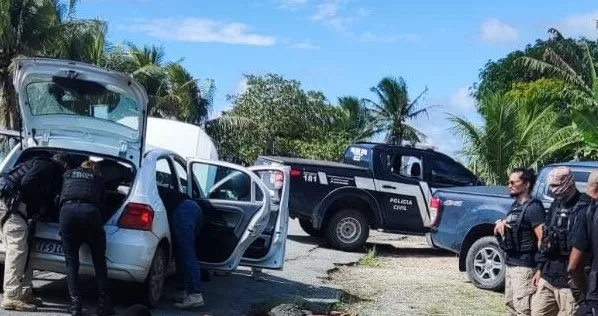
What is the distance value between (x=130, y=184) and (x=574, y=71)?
20369 millimetres

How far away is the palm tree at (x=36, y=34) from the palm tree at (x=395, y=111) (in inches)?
669

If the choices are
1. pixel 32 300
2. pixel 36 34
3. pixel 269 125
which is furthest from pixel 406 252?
pixel 269 125

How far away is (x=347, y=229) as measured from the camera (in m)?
15.6

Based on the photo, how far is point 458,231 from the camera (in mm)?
12086

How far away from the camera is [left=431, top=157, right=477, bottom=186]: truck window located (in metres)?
15.9

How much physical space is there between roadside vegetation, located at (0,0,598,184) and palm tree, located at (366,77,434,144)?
5 centimetres

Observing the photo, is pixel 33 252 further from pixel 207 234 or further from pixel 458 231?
pixel 458 231

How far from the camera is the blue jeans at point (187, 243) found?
8.78 metres

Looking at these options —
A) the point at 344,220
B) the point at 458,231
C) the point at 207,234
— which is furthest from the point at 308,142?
the point at 207,234

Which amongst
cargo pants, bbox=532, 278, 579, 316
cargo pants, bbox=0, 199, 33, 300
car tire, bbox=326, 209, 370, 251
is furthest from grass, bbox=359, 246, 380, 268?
cargo pants, bbox=0, 199, 33, 300

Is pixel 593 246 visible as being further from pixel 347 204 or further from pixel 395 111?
pixel 395 111

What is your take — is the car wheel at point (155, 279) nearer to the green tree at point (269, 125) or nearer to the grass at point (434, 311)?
the grass at point (434, 311)

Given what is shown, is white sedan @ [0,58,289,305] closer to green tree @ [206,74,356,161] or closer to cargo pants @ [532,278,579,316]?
cargo pants @ [532,278,579,316]

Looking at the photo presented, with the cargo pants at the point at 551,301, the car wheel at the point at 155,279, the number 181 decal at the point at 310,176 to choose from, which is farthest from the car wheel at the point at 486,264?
the car wheel at the point at 155,279
